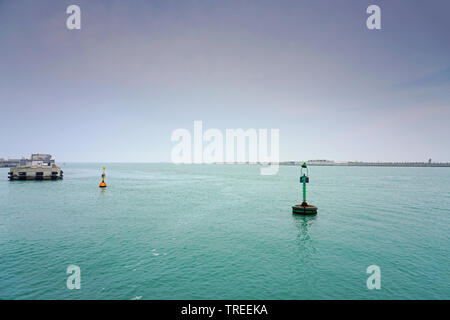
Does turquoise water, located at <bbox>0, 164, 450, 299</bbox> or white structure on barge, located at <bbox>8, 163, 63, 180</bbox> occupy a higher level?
white structure on barge, located at <bbox>8, 163, 63, 180</bbox>

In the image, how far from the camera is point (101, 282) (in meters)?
14.2

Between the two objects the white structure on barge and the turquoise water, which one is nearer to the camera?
the turquoise water

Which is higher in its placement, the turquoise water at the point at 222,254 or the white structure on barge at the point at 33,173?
the white structure on barge at the point at 33,173

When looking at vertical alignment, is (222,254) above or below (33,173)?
below

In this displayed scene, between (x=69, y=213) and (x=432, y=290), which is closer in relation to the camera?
(x=432, y=290)

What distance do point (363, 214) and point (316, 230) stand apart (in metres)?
13.3

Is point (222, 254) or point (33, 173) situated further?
point (33, 173)

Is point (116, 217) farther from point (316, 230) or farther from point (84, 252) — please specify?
point (316, 230)

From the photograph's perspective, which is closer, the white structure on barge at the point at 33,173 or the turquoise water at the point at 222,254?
the turquoise water at the point at 222,254
